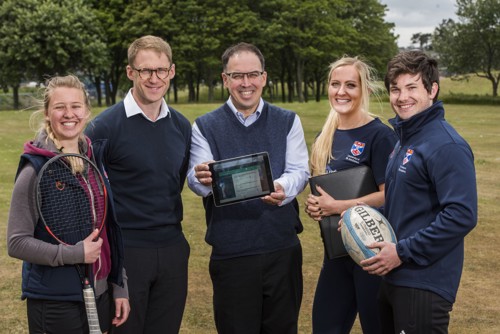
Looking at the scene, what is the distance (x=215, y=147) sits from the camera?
4727mm

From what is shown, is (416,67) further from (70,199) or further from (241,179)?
(70,199)

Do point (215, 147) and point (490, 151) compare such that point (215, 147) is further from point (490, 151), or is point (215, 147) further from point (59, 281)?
point (490, 151)

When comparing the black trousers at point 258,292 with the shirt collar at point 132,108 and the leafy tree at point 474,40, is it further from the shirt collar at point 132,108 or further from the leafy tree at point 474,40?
the leafy tree at point 474,40

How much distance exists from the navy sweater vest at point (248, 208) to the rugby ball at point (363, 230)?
60 cm

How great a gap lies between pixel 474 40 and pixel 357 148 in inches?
2621

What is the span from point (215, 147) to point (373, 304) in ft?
6.11

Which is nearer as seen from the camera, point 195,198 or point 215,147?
point 215,147

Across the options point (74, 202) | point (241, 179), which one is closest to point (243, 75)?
point (241, 179)

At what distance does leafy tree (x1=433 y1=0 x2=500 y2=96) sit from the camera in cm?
6338

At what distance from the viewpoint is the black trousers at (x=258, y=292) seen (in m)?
4.68

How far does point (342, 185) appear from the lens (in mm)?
4785

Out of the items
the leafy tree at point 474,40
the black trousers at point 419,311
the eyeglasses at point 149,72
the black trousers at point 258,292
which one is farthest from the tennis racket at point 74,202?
the leafy tree at point 474,40

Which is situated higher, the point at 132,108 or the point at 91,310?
the point at 132,108

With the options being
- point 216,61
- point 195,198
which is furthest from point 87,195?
point 216,61
